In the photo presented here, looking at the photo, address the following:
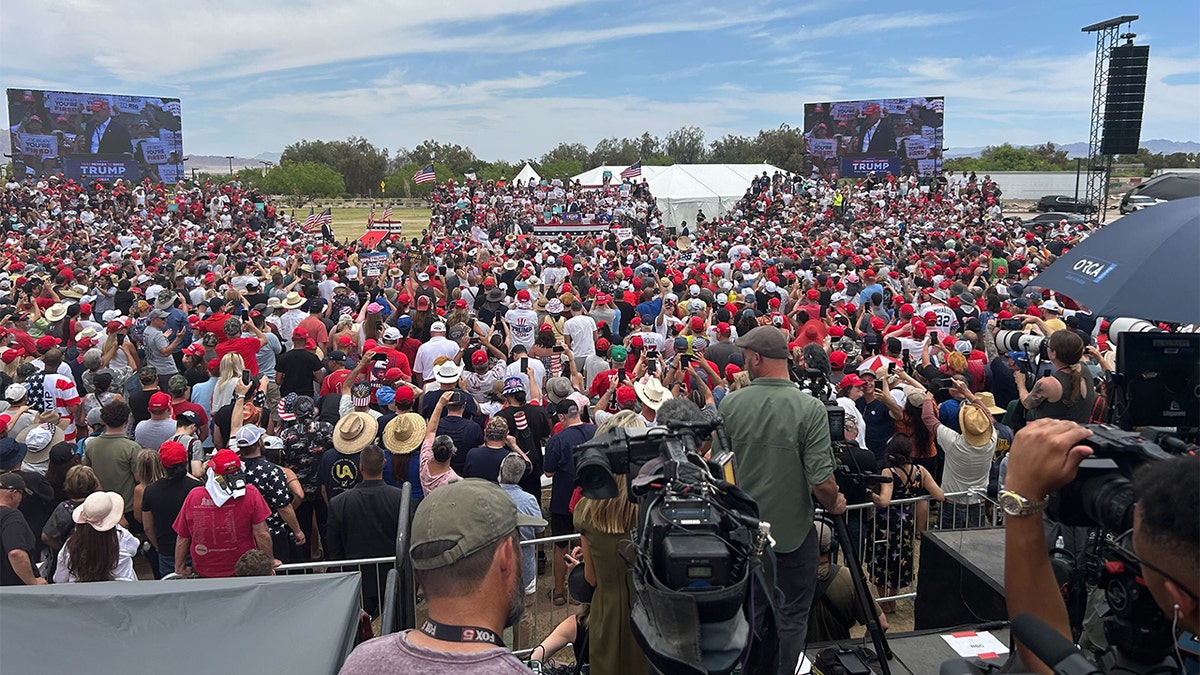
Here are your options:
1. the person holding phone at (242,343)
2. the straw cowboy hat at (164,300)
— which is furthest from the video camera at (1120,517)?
the straw cowboy hat at (164,300)

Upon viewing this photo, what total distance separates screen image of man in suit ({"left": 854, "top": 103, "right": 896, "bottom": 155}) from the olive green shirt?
42381 millimetres

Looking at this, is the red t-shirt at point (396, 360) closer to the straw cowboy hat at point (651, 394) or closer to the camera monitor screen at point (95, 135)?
the straw cowboy hat at point (651, 394)

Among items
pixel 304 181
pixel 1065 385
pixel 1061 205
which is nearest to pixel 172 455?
pixel 1065 385

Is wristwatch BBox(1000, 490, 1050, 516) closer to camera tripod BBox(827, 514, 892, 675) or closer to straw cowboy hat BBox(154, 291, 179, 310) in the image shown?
camera tripod BBox(827, 514, 892, 675)

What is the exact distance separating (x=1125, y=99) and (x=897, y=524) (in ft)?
101

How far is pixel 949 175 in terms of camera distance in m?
38.2

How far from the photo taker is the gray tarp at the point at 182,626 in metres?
3.02

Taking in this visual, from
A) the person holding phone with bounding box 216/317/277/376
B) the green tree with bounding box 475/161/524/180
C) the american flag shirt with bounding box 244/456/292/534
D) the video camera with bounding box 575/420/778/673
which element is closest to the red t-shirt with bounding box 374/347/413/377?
the person holding phone with bounding box 216/317/277/376

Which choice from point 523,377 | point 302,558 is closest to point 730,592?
point 302,558

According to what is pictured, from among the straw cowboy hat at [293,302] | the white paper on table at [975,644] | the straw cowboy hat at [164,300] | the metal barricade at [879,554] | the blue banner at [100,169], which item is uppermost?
the blue banner at [100,169]

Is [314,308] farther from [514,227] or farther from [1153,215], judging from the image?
[514,227]

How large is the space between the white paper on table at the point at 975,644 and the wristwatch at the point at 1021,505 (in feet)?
7.90

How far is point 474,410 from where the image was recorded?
25.0 ft

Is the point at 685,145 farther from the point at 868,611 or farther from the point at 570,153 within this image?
the point at 868,611
